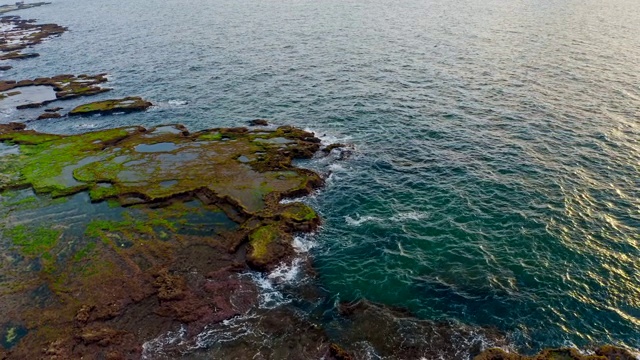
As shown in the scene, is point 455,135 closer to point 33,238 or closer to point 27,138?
point 33,238

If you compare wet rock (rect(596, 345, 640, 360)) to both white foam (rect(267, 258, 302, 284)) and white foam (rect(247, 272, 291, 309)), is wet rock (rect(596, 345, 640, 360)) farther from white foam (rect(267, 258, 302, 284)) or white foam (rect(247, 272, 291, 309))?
white foam (rect(267, 258, 302, 284))

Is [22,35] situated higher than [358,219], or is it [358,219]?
[358,219]

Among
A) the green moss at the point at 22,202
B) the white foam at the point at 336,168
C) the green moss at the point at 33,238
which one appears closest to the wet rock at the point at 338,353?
the white foam at the point at 336,168

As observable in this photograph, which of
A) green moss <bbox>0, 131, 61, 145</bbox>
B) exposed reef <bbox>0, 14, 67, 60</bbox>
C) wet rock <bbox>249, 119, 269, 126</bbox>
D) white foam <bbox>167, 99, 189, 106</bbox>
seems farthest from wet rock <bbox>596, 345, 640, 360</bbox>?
exposed reef <bbox>0, 14, 67, 60</bbox>

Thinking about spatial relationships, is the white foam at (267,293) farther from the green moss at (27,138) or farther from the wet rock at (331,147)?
the green moss at (27,138)

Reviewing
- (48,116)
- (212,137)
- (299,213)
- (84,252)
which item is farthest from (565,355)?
(48,116)

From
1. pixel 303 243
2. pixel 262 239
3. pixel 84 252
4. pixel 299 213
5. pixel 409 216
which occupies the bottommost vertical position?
pixel 84 252
